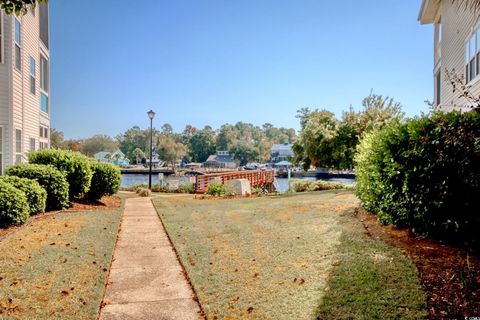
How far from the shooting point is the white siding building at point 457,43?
1025cm

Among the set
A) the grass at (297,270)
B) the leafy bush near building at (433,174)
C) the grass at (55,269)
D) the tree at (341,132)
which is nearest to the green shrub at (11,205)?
the grass at (55,269)

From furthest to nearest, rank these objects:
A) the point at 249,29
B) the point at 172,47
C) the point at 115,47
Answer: the point at 172,47
the point at 115,47
the point at 249,29

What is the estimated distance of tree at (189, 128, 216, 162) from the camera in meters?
117

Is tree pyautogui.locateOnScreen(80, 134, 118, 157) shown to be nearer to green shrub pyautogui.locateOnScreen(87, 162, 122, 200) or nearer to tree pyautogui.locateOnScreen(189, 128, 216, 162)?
tree pyautogui.locateOnScreen(189, 128, 216, 162)

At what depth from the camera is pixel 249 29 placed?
16.1 metres

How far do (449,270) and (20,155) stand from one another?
13691 mm

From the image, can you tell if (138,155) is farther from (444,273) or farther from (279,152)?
(444,273)

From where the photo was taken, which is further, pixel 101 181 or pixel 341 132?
pixel 341 132

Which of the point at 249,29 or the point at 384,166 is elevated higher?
the point at 249,29

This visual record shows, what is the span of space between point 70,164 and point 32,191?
8.20 feet

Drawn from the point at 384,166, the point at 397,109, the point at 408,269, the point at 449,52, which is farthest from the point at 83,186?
the point at 397,109

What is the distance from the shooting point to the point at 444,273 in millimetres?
4500

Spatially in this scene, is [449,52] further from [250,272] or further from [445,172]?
[250,272]

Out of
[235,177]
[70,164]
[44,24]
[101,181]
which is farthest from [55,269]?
[235,177]
